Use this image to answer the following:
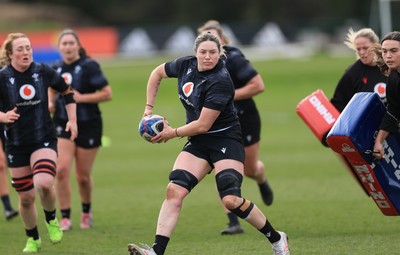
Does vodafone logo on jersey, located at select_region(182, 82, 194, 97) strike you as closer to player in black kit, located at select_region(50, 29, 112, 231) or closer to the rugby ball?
the rugby ball

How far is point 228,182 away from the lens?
768 cm

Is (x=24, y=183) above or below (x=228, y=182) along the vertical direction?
below

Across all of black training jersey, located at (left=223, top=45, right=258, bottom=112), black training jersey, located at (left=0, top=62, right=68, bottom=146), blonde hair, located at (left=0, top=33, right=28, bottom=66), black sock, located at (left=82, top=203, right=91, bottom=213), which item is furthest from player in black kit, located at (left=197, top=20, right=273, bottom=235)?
blonde hair, located at (left=0, top=33, right=28, bottom=66)

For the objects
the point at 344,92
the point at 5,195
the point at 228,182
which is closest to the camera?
the point at 228,182

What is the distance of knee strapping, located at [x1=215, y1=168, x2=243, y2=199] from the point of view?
768 cm

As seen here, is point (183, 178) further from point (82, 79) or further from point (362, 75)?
point (82, 79)

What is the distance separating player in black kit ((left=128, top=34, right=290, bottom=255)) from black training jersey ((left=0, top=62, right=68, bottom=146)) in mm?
1742

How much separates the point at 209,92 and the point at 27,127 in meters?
2.26

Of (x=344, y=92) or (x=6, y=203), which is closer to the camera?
(x=344, y=92)

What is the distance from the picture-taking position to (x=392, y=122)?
805cm

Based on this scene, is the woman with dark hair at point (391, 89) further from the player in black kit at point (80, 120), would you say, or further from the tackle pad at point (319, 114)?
the player in black kit at point (80, 120)

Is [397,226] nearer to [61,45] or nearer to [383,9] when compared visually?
[61,45]

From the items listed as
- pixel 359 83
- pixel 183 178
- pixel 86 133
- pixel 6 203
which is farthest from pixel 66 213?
pixel 359 83

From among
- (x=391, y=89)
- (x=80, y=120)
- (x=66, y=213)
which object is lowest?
(x=66, y=213)
